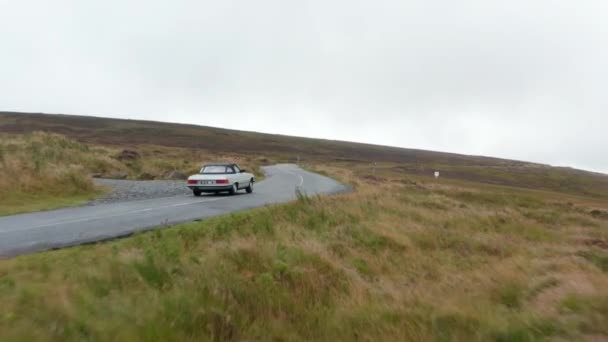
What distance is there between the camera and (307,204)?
51.7 ft

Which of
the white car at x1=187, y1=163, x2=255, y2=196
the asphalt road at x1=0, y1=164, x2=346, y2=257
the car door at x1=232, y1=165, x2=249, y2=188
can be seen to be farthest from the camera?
the car door at x1=232, y1=165, x2=249, y2=188

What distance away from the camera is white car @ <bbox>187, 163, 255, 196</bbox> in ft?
79.9

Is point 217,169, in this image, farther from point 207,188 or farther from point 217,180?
point 207,188

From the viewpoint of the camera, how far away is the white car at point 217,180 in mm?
24359

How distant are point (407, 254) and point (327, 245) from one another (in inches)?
62.7

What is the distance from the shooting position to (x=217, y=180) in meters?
24.6

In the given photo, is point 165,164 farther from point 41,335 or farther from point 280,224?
point 41,335

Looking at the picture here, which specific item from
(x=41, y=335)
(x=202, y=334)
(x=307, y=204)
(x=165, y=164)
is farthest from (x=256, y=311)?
(x=165, y=164)

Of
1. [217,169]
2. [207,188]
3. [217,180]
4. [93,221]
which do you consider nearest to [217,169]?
[217,169]

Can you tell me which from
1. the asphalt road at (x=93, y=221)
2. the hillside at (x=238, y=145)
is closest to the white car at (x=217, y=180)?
the asphalt road at (x=93, y=221)

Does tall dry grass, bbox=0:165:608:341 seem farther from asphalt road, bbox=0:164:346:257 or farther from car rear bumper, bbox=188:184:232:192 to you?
car rear bumper, bbox=188:184:232:192

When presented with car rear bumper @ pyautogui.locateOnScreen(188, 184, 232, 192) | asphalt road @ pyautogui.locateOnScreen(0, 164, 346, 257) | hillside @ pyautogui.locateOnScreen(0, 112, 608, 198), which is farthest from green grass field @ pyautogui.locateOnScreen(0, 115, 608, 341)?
hillside @ pyautogui.locateOnScreen(0, 112, 608, 198)

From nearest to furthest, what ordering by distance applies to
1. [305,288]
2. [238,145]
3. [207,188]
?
[305,288] < [207,188] < [238,145]

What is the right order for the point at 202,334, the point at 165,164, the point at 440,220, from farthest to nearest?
the point at 165,164 → the point at 440,220 → the point at 202,334
